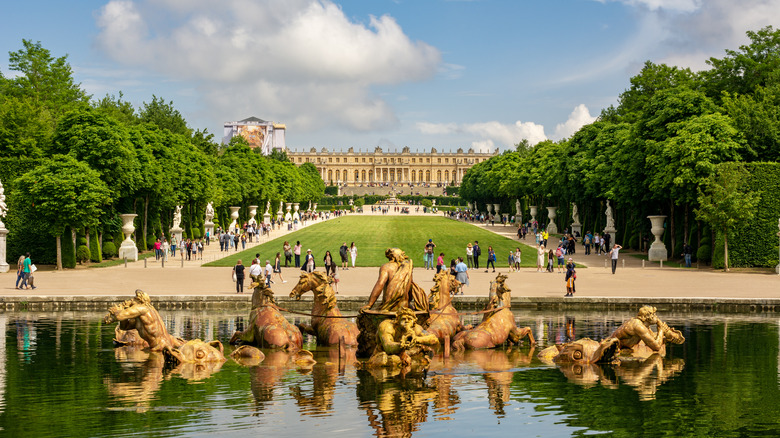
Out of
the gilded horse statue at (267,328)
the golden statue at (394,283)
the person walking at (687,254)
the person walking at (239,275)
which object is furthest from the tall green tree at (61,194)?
the person walking at (687,254)

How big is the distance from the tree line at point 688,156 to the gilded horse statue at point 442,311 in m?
24.3

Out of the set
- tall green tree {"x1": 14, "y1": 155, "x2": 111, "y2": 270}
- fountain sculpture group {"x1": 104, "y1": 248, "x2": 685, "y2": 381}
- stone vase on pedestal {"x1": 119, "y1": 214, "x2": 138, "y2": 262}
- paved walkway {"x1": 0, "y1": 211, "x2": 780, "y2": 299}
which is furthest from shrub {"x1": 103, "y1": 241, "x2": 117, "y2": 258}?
fountain sculpture group {"x1": 104, "y1": 248, "x2": 685, "y2": 381}

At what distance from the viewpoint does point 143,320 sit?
1769 cm

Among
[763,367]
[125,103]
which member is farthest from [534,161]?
[763,367]

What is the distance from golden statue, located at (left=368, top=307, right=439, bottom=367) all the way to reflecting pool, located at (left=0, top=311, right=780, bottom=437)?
0.34 metres

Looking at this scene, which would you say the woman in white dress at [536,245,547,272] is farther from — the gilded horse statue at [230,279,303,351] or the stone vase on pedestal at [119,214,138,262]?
the gilded horse statue at [230,279,303,351]

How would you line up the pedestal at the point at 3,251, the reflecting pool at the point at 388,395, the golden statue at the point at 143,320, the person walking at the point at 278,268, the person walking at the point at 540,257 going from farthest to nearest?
1. the person walking at the point at 540,257
2. the pedestal at the point at 3,251
3. the person walking at the point at 278,268
4. the golden statue at the point at 143,320
5. the reflecting pool at the point at 388,395

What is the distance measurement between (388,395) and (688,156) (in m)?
31.6

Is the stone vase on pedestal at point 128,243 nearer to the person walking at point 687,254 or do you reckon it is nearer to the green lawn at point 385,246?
the green lawn at point 385,246

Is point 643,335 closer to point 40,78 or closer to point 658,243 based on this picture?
point 658,243

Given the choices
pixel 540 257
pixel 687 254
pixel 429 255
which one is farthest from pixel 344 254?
pixel 687 254

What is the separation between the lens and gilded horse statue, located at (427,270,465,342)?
18297 mm

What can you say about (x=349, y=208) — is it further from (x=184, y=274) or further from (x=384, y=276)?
(x=384, y=276)

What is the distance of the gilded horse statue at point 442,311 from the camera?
60.0ft
